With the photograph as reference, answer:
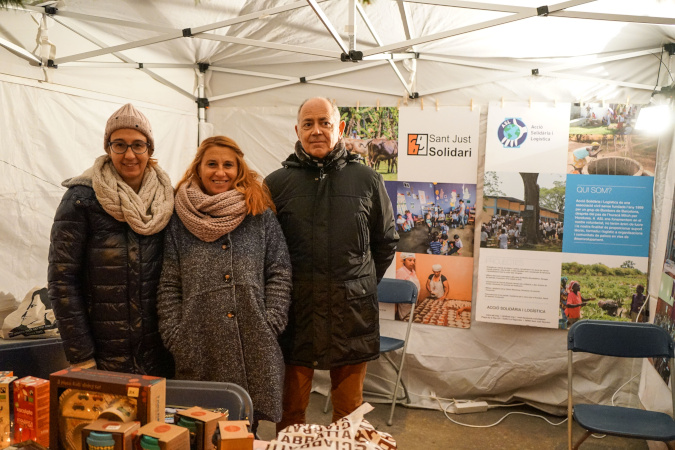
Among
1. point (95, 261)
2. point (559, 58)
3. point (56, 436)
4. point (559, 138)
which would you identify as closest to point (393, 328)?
point (559, 138)

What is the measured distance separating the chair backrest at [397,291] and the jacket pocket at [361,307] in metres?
1.41

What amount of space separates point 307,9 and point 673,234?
95.6 inches

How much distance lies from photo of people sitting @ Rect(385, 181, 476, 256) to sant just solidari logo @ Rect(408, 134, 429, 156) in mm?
222

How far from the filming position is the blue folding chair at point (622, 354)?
2.35 metres

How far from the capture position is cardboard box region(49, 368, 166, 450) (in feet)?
3.66

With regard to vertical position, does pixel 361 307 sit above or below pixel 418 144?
below

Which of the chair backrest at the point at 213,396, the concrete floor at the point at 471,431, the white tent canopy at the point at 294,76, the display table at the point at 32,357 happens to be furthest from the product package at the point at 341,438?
the concrete floor at the point at 471,431

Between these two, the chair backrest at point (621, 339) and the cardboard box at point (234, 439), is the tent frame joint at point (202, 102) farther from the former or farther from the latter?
the cardboard box at point (234, 439)

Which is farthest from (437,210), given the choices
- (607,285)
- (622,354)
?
(622,354)

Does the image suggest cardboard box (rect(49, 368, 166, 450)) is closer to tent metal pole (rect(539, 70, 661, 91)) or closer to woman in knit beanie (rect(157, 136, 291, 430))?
woman in knit beanie (rect(157, 136, 291, 430))

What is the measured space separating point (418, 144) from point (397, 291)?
3.48 ft

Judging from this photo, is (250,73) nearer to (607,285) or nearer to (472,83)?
(472,83)

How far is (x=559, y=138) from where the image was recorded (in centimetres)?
337

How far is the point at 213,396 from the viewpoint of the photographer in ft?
5.23
